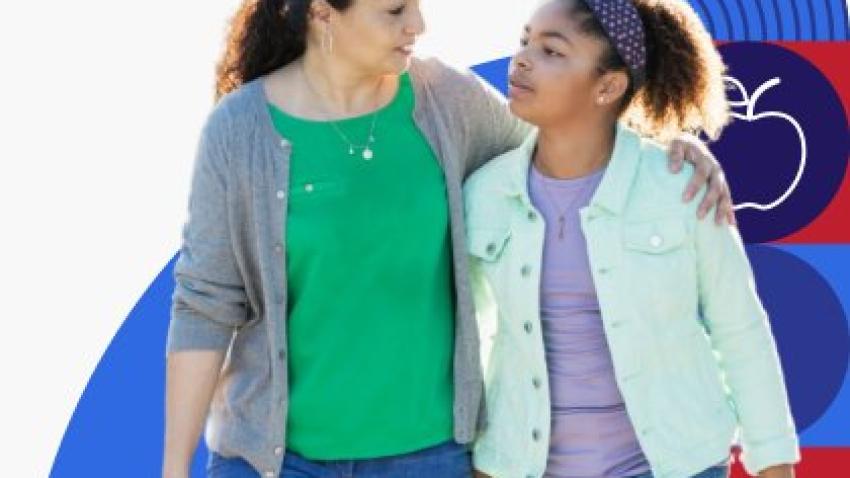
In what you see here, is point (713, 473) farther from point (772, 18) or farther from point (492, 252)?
point (772, 18)

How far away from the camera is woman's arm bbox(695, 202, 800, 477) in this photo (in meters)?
3.28

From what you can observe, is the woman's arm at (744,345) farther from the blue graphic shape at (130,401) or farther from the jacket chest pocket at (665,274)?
the blue graphic shape at (130,401)

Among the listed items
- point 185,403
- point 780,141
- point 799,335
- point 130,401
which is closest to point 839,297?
point 799,335

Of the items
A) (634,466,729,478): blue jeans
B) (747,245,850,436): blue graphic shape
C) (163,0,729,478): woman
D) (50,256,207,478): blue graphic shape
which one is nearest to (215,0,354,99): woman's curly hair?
(163,0,729,478): woman

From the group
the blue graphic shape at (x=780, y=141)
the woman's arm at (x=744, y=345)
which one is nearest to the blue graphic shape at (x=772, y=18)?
the blue graphic shape at (x=780, y=141)

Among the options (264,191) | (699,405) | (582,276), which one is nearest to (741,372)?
(699,405)

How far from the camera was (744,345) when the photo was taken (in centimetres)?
331

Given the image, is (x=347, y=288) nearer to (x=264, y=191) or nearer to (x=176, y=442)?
(x=264, y=191)

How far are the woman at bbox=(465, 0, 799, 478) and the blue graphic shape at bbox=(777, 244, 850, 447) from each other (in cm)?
143

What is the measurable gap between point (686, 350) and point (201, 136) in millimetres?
1063

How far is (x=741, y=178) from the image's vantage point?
15.5 ft

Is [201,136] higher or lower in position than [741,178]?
higher

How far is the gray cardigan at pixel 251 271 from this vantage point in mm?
3332

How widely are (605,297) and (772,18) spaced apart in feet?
6.05
